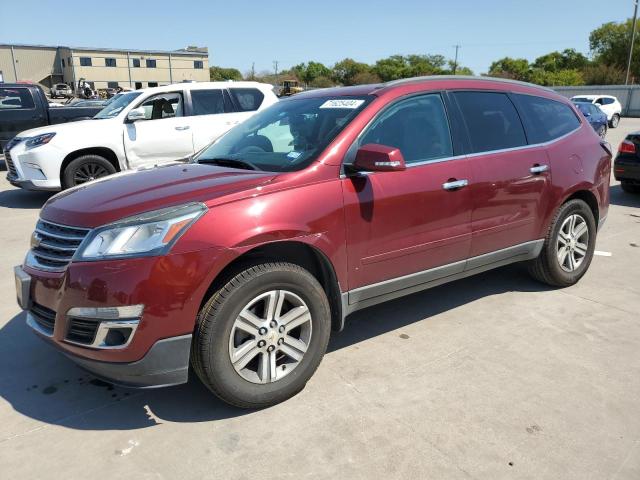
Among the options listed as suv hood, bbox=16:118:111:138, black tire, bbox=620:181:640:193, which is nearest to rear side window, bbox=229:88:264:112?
suv hood, bbox=16:118:111:138

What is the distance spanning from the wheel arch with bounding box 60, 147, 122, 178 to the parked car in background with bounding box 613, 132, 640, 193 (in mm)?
8335

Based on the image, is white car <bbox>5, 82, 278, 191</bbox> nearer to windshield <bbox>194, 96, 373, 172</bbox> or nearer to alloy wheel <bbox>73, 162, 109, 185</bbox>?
alloy wheel <bbox>73, 162, 109, 185</bbox>

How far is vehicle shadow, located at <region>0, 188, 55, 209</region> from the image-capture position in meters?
8.38

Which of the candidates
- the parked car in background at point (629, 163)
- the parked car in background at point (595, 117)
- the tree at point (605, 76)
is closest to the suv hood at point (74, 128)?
the parked car in background at point (629, 163)

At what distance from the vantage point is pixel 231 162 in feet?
11.3

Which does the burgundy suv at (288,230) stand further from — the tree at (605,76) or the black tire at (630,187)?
Result: the tree at (605,76)

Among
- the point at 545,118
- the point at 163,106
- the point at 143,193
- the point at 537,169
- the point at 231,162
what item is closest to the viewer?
the point at 143,193

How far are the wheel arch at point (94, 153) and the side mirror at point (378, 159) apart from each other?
6490 mm

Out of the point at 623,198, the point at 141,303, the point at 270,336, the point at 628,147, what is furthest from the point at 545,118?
the point at 623,198

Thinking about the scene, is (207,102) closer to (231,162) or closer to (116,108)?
(116,108)

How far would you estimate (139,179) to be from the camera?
10.5ft

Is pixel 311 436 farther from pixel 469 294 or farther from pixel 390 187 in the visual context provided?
pixel 469 294

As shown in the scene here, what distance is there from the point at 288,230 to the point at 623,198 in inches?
327

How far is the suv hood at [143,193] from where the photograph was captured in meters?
2.66
